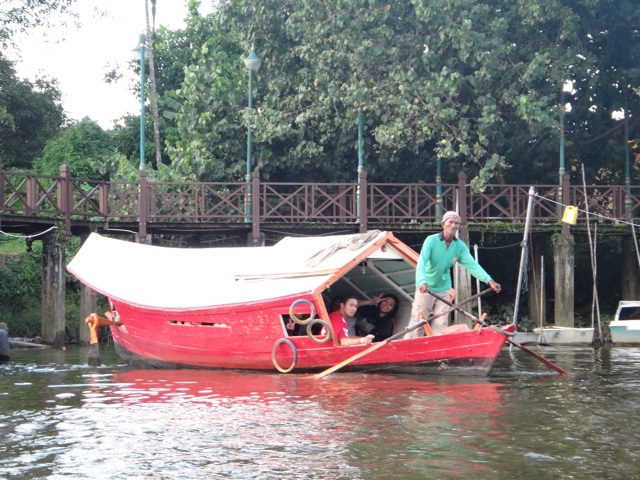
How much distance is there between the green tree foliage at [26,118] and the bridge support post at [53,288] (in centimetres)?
1368

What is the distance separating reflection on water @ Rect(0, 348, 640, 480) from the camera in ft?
25.9

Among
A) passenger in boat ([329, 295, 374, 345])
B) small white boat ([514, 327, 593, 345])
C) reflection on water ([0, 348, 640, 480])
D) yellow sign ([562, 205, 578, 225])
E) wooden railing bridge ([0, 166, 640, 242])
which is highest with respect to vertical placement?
wooden railing bridge ([0, 166, 640, 242])

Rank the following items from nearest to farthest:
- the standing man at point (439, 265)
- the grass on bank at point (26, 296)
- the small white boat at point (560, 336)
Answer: the standing man at point (439, 265)
the small white boat at point (560, 336)
the grass on bank at point (26, 296)

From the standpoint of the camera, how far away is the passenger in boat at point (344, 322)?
45.2 feet

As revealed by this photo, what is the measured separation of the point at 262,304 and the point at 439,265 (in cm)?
257

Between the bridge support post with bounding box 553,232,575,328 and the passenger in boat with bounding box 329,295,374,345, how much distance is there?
10.2m

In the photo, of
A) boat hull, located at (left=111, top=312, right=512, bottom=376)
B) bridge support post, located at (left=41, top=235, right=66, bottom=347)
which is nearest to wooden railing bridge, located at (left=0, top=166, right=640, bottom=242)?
bridge support post, located at (left=41, top=235, right=66, bottom=347)

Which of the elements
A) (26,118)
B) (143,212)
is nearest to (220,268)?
(143,212)

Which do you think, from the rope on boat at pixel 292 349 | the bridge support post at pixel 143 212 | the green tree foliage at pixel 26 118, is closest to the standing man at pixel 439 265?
the rope on boat at pixel 292 349

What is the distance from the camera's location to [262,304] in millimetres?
14094

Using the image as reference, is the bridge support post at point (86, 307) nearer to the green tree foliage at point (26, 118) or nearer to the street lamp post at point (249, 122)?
the street lamp post at point (249, 122)

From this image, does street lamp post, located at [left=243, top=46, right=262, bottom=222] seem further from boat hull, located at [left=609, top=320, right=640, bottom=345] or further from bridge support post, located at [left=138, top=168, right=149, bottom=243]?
boat hull, located at [left=609, top=320, right=640, bottom=345]

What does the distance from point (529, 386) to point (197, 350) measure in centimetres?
506

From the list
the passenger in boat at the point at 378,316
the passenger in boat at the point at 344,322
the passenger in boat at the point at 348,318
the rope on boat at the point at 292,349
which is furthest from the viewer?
the passenger in boat at the point at 378,316
